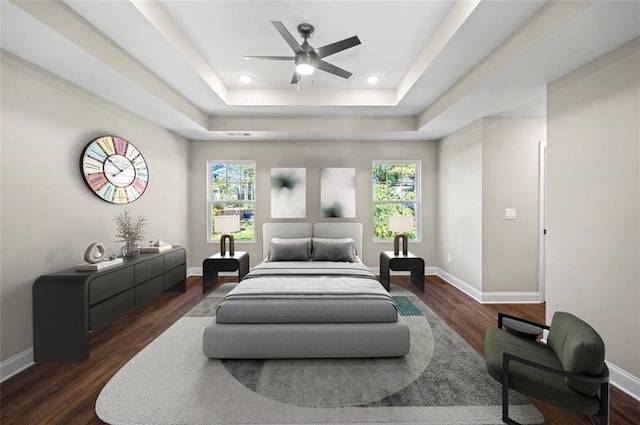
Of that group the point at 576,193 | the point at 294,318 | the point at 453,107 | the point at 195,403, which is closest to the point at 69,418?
the point at 195,403

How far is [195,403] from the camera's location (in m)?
1.85

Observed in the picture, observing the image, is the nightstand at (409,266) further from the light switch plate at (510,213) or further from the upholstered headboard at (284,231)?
the upholstered headboard at (284,231)

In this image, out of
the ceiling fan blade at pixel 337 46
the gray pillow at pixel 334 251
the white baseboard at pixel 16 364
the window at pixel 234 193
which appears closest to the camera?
the white baseboard at pixel 16 364

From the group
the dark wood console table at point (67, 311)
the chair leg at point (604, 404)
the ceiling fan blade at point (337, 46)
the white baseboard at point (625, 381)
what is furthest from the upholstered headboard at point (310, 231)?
the chair leg at point (604, 404)

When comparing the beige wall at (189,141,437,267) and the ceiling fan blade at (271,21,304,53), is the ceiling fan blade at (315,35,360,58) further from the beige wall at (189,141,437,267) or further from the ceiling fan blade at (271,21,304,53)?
the beige wall at (189,141,437,267)

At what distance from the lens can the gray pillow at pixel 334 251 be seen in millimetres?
4153

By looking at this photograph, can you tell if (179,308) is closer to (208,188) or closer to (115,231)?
(115,231)

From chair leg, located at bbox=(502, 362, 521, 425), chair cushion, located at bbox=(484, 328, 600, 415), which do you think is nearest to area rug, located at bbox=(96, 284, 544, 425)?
chair leg, located at bbox=(502, 362, 521, 425)

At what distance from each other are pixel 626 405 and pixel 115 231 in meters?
5.12

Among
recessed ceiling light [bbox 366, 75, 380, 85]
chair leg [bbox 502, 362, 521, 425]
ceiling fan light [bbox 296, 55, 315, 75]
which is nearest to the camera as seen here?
chair leg [bbox 502, 362, 521, 425]

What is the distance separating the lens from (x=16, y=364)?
7.30ft

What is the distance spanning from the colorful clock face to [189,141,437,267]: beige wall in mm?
1384

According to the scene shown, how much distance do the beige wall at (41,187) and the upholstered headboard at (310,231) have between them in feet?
7.15

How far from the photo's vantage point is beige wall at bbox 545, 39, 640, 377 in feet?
6.59
